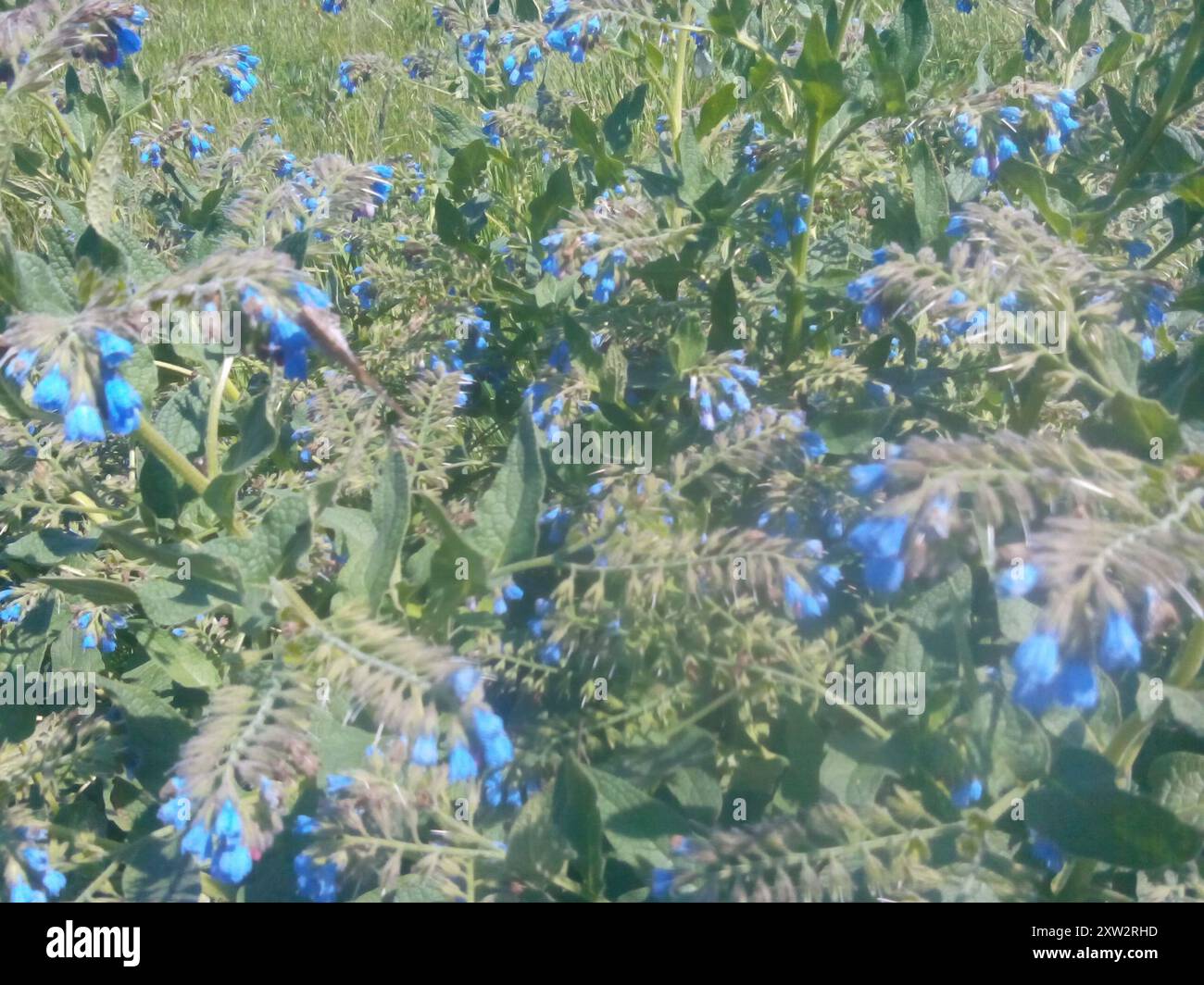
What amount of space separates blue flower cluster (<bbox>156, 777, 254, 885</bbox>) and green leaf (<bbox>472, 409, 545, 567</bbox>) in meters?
0.51

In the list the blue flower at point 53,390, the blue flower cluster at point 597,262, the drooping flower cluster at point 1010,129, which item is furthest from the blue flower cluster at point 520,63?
the blue flower at point 53,390

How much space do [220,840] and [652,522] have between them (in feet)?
2.41

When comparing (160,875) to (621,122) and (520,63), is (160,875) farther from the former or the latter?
(520,63)

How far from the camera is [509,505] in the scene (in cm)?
167

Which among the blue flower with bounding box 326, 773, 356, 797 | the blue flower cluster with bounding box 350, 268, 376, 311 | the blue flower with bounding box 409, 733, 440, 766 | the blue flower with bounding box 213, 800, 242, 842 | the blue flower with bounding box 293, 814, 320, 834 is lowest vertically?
the blue flower with bounding box 293, 814, 320, 834

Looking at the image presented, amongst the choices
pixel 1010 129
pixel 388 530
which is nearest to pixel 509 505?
pixel 388 530

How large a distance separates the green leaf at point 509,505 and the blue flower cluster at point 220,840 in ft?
1.68

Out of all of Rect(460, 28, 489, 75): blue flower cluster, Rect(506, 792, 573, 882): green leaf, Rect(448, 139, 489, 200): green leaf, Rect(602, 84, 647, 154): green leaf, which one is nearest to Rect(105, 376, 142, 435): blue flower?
Rect(506, 792, 573, 882): green leaf

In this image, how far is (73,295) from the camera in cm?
165

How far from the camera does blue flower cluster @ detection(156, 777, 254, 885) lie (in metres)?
1.31

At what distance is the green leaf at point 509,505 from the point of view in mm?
1648

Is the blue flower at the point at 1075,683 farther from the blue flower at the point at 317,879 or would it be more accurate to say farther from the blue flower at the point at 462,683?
the blue flower at the point at 317,879

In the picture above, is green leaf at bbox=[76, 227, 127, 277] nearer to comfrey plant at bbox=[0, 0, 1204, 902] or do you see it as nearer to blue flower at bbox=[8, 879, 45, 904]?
comfrey plant at bbox=[0, 0, 1204, 902]
